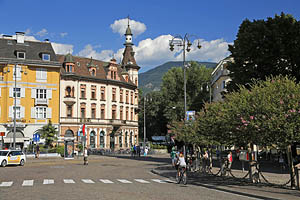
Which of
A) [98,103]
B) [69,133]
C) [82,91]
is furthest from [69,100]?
[98,103]

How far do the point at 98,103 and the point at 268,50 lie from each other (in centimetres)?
4625

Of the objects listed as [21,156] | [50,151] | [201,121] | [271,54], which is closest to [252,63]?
[271,54]

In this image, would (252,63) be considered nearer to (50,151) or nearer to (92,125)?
(50,151)

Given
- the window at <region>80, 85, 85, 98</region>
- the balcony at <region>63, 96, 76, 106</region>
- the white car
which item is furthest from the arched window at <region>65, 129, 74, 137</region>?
the white car

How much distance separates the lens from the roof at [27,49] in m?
64.2

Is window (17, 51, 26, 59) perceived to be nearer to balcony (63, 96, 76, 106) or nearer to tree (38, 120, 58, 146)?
balcony (63, 96, 76, 106)

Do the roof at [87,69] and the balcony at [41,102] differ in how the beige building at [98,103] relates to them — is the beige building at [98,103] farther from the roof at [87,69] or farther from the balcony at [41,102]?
the balcony at [41,102]

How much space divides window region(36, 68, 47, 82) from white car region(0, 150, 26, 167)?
1138 inches

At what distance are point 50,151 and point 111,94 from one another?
2503cm

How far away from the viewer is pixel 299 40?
33.8 m

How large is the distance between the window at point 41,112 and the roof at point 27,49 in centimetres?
790

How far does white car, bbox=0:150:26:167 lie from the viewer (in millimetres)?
36419

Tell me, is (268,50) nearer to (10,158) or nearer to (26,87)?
(10,158)

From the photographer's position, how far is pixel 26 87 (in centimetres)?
6406
